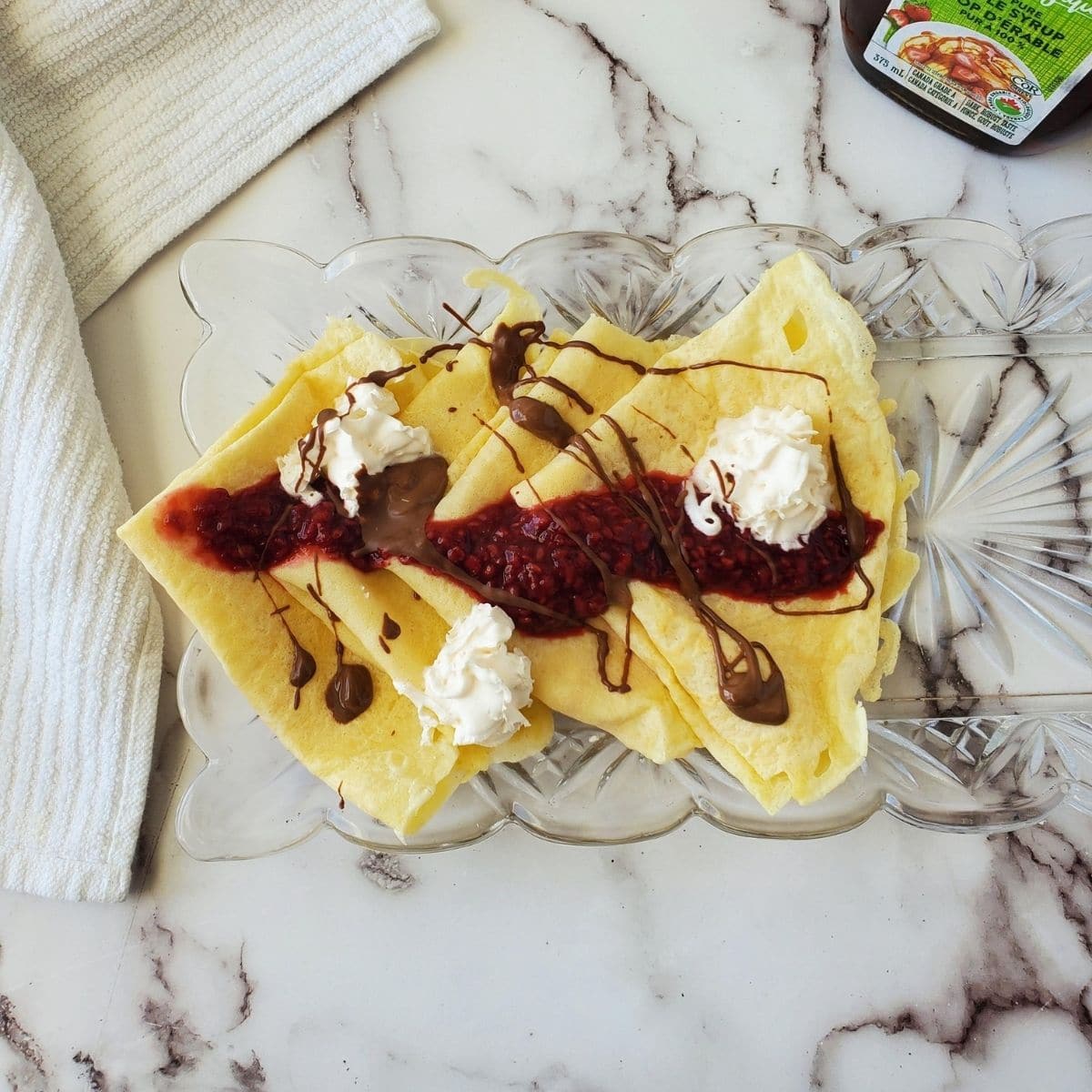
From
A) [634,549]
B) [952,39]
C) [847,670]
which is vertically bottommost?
[847,670]

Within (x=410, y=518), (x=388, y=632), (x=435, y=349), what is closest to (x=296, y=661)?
(x=388, y=632)

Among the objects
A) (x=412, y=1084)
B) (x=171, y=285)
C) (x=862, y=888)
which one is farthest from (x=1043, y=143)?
(x=412, y=1084)

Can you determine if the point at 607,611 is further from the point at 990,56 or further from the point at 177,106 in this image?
the point at 177,106

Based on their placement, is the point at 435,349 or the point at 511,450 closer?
the point at 511,450

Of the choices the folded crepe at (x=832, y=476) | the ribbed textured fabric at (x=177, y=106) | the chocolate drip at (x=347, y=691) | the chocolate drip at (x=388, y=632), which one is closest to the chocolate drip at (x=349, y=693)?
the chocolate drip at (x=347, y=691)

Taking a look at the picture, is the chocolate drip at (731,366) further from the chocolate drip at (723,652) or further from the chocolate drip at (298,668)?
the chocolate drip at (298,668)

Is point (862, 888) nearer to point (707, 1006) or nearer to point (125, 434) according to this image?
point (707, 1006)

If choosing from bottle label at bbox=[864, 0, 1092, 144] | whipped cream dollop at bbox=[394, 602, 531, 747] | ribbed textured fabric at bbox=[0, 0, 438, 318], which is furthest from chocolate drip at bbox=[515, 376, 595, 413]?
bottle label at bbox=[864, 0, 1092, 144]

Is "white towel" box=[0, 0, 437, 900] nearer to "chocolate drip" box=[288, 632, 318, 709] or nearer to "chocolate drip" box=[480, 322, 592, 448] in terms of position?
"chocolate drip" box=[288, 632, 318, 709]
